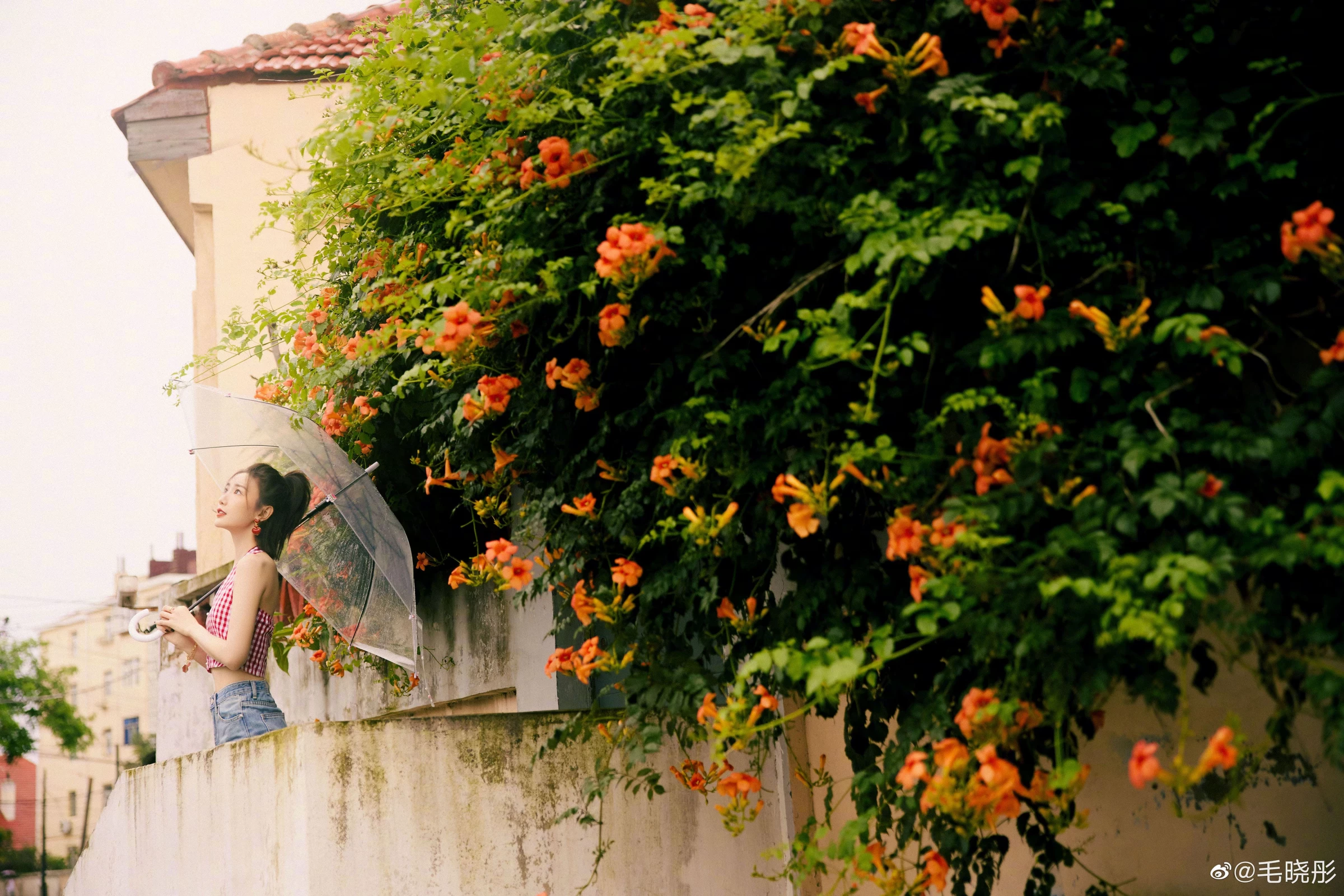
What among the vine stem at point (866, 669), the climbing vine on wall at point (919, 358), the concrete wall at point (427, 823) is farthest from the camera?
the concrete wall at point (427, 823)

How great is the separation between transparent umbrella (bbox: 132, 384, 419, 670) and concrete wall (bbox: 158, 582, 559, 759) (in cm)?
78

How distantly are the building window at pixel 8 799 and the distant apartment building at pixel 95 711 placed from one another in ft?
0.40

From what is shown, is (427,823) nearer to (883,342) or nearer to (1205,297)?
(883,342)

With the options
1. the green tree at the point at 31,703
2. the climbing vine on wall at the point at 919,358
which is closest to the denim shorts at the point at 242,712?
the climbing vine on wall at the point at 919,358

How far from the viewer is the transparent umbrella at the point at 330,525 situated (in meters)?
3.94

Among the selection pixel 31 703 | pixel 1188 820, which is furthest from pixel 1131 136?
pixel 31 703

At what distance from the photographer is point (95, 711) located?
50875mm

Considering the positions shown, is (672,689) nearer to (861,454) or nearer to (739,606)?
(739,606)

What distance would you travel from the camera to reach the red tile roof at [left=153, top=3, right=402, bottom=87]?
8945 mm

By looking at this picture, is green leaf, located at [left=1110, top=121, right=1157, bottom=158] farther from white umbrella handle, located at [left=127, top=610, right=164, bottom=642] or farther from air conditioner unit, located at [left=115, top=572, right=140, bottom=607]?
air conditioner unit, located at [left=115, top=572, right=140, bottom=607]

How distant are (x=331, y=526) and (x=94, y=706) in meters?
55.5

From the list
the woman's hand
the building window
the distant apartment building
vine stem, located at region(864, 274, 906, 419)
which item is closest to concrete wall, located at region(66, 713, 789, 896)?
the woman's hand

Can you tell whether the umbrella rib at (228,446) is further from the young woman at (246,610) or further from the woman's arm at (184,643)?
the woman's arm at (184,643)

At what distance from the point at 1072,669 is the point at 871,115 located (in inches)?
57.7
